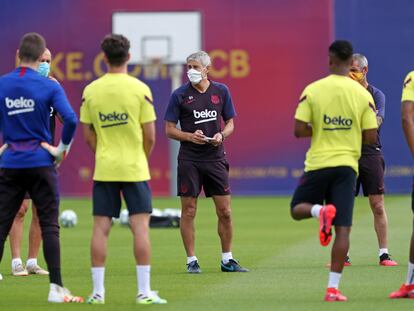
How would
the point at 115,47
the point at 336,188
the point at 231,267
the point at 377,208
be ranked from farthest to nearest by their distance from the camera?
the point at 377,208 → the point at 231,267 → the point at 336,188 → the point at 115,47

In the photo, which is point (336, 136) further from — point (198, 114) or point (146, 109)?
point (198, 114)

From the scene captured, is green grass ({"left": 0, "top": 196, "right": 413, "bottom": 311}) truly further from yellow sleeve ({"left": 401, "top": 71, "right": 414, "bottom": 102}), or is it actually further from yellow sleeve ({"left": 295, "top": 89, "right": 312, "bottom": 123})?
yellow sleeve ({"left": 401, "top": 71, "right": 414, "bottom": 102})

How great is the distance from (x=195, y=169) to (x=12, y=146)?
2.99m

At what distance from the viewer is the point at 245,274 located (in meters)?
12.0

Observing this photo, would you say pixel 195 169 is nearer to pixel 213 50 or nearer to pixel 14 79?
pixel 14 79

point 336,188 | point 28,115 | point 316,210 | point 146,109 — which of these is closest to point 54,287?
point 28,115

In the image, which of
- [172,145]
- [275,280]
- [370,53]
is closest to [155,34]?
[172,145]

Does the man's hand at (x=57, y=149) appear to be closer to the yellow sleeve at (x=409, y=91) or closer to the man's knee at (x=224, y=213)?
the yellow sleeve at (x=409, y=91)

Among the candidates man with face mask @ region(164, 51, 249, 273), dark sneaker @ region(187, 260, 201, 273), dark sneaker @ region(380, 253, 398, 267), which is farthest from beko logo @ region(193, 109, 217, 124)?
dark sneaker @ region(380, 253, 398, 267)

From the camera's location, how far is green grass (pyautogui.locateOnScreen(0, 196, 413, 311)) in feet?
31.9

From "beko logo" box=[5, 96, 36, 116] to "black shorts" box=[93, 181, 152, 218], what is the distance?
2.63 feet

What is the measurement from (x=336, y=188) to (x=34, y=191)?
7.82 ft

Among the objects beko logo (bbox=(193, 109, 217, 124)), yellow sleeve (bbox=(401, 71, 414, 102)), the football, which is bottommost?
the football

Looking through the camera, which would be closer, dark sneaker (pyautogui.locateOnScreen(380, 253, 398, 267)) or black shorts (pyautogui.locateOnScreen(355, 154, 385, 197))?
dark sneaker (pyautogui.locateOnScreen(380, 253, 398, 267))
